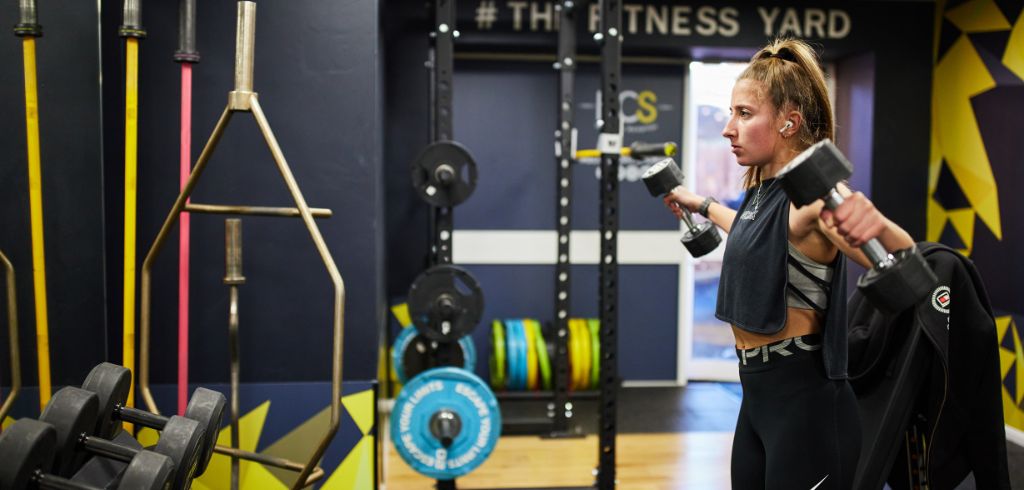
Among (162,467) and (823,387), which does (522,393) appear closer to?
(823,387)

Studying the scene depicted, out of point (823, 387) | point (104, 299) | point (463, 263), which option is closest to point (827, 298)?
point (823, 387)

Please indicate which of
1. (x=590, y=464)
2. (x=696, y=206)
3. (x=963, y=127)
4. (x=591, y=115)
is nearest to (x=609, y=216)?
(x=696, y=206)

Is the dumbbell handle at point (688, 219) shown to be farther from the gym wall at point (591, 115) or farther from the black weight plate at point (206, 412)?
the gym wall at point (591, 115)

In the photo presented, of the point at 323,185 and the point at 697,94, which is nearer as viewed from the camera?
the point at 323,185

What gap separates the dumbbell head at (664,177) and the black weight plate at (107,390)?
56.4 inches

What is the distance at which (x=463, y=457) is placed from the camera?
3006 millimetres

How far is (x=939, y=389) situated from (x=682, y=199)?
0.91m

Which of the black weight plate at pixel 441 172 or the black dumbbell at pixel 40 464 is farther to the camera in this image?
the black weight plate at pixel 441 172

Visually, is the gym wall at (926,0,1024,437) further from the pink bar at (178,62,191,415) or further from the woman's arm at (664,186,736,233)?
the pink bar at (178,62,191,415)

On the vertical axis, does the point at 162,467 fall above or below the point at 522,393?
above

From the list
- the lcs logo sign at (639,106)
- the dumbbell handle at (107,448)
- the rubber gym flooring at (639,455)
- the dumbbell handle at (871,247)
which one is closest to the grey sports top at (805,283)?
Answer: the dumbbell handle at (871,247)

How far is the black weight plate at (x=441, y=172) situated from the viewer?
3.24 m

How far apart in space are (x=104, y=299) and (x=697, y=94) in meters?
4.13

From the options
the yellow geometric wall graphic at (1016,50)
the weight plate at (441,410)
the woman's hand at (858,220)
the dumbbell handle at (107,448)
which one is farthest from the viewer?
the yellow geometric wall graphic at (1016,50)
